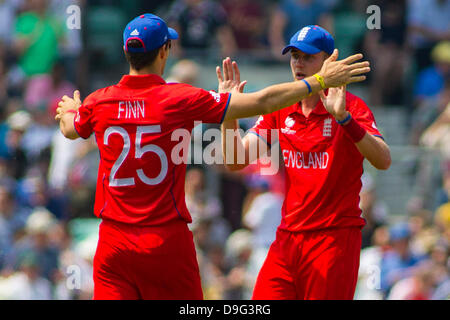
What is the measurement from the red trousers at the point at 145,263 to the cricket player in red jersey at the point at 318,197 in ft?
2.23

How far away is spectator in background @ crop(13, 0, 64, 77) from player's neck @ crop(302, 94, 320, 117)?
785 centimetres

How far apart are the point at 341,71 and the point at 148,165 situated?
135cm

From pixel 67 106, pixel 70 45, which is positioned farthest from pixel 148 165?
pixel 70 45

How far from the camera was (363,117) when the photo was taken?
5.58 metres

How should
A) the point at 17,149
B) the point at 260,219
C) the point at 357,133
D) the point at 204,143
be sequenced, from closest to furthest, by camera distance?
the point at 357,133 < the point at 260,219 < the point at 204,143 < the point at 17,149

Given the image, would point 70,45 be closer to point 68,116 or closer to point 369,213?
point 369,213

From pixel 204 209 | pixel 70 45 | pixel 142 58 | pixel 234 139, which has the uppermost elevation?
pixel 70 45

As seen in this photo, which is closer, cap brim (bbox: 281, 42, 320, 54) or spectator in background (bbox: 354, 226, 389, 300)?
cap brim (bbox: 281, 42, 320, 54)

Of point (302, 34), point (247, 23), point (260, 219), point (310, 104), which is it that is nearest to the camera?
point (302, 34)

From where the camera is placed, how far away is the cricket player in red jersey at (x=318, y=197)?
18.2 ft

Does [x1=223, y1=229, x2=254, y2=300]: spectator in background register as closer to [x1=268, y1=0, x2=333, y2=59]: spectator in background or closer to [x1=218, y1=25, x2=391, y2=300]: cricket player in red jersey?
[x1=268, y1=0, x2=333, y2=59]: spectator in background

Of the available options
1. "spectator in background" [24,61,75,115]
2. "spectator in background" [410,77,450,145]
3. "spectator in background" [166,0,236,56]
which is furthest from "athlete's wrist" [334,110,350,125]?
"spectator in background" [24,61,75,115]

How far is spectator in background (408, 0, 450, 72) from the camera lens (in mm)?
12883
